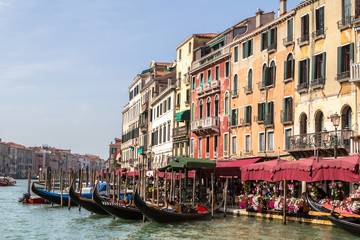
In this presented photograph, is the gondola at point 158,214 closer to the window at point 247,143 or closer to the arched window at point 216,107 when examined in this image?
the window at point 247,143

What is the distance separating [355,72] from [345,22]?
2.35 meters

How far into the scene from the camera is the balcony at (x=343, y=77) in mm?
23911

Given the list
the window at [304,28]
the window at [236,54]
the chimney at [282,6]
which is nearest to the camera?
the window at [304,28]

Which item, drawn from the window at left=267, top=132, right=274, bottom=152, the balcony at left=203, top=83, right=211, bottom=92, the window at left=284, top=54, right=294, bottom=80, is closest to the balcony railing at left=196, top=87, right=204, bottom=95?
the balcony at left=203, top=83, right=211, bottom=92

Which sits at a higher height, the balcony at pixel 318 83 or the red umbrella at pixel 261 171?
the balcony at pixel 318 83

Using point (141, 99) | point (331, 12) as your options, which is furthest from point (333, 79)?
point (141, 99)

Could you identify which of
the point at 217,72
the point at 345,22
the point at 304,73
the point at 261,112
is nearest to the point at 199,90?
the point at 217,72

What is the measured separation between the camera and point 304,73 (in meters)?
27.3

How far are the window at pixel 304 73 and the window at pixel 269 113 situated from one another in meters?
2.77

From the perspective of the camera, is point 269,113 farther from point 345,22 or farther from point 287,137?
point 345,22

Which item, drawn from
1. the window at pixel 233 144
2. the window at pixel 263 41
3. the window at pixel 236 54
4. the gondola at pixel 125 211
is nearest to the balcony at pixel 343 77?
the window at pixel 263 41

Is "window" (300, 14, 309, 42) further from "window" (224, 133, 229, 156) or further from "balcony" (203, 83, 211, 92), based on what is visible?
"balcony" (203, 83, 211, 92)

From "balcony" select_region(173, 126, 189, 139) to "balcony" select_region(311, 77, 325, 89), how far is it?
16.5m

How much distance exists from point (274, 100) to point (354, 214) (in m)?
12.1
